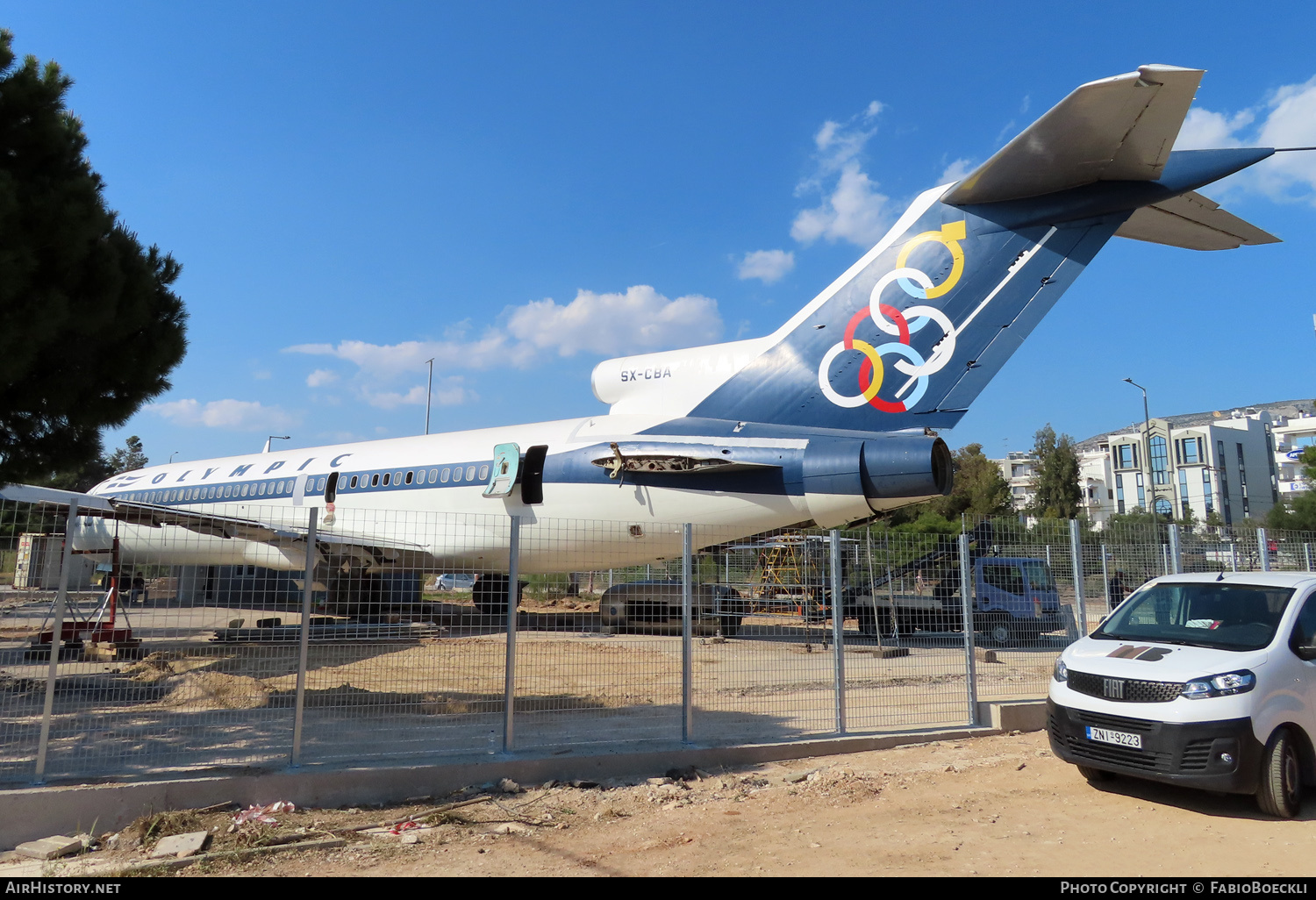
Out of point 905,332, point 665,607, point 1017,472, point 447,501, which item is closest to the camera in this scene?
point 665,607

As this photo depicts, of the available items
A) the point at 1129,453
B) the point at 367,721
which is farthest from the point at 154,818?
the point at 1129,453

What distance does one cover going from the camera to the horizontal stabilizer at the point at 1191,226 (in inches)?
413

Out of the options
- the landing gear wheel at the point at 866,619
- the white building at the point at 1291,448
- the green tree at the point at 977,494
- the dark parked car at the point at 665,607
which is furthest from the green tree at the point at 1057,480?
the dark parked car at the point at 665,607

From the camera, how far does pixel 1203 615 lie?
6.40 metres

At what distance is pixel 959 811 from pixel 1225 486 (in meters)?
79.1

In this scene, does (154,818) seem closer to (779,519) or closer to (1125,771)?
(1125,771)

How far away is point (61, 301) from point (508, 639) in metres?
4.26

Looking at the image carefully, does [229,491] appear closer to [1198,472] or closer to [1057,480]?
[1057,480]

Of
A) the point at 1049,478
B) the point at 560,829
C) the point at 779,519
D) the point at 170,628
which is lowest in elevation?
the point at 560,829

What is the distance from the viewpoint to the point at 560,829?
497 cm

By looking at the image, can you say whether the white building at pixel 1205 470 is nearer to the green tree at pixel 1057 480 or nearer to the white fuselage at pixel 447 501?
the green tree at pixel 1057 480

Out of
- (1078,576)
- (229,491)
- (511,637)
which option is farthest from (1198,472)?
(511,637)

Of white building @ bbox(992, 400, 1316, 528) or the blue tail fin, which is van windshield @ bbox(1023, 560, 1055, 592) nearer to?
the blue tail fin

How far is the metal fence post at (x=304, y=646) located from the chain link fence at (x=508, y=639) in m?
0.03
